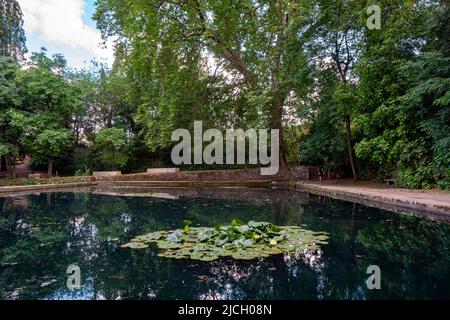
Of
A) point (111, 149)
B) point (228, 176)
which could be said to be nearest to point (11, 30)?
point (111, 149)

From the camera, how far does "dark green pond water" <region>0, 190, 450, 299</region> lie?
299 centimetres

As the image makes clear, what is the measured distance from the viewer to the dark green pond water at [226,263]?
2986mm

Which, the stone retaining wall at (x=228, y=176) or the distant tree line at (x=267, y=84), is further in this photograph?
the stone retaining wall at (x=228, y=176)

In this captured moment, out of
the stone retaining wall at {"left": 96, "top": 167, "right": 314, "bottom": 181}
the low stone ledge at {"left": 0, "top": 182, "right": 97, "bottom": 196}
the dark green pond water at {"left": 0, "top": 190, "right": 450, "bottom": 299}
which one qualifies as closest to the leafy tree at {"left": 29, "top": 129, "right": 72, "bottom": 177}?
the low stone ledge at {"left": 0, "top": 182, "right": 97, "bottom": 196}

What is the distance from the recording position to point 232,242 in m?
4.38

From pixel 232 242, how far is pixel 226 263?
2.15 ft

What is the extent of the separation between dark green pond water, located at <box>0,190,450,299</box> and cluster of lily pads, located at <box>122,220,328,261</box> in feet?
0.58

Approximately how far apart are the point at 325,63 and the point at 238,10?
13.9 ft

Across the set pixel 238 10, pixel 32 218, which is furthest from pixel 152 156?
pixel 32 218

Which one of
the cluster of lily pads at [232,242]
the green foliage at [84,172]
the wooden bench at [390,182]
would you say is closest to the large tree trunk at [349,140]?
the wooden bench at [390,182]

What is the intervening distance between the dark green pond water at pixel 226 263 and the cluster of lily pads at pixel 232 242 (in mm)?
178

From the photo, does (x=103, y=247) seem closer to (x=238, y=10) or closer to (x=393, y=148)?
(x=393, y=148)

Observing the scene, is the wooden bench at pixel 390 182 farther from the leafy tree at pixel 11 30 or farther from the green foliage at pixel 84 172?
the leafy tree at pixel 11 30

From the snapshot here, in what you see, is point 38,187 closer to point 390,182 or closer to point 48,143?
point 48,143
